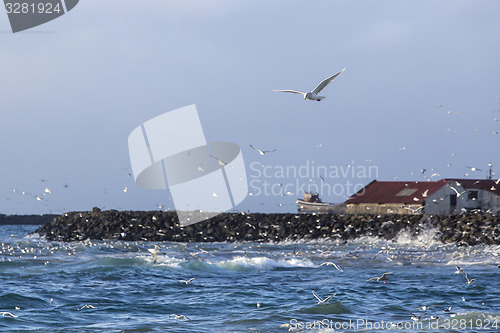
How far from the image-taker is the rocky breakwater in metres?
36.1

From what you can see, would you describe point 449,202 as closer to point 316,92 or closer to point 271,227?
point 271,227

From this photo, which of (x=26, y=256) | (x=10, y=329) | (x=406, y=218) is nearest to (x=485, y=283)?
(x=10, y=329)

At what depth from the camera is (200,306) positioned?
1333 cm

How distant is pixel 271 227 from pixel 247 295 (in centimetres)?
2615

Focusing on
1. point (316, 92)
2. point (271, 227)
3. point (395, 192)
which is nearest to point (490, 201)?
point (395, 192)

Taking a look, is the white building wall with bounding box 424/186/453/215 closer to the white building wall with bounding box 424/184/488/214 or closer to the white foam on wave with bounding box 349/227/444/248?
the white building wall with bounding box 424/184/488/214

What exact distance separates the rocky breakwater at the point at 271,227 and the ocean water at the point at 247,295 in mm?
12635

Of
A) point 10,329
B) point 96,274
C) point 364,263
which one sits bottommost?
point 364,263

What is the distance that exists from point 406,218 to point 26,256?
2337 centimetres

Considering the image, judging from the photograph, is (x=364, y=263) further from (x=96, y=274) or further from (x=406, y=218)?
(x=406, y=218)

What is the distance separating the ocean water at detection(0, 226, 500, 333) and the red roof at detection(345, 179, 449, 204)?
24.3 m

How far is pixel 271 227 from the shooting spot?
134 feet

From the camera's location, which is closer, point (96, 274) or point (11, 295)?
point (11, 295)

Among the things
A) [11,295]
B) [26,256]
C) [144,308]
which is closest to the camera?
[144,308]
